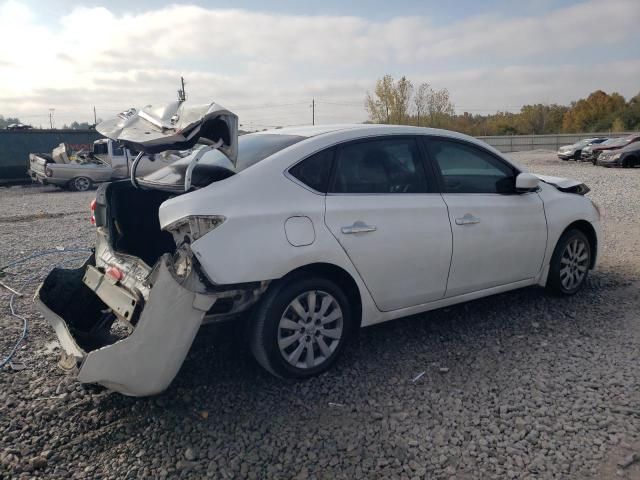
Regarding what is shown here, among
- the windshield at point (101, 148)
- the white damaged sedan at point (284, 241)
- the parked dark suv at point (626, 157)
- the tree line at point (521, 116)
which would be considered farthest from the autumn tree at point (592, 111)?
the white damaged sedan at point (284, 241)

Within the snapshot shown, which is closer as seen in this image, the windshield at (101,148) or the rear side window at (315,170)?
the rear side window at (315,170)

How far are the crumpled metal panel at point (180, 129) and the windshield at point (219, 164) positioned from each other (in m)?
0.15

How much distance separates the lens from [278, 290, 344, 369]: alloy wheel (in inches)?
138

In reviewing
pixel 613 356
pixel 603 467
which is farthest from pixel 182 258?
pixel 613 356

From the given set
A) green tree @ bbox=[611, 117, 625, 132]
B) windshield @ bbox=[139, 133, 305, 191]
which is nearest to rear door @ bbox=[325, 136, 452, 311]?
windshield @ bbox=[139, 133, 305, 191]

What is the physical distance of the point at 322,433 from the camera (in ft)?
10.1

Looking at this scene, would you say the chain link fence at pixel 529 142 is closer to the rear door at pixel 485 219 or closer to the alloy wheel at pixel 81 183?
the alloy wheel at pixel 81 183

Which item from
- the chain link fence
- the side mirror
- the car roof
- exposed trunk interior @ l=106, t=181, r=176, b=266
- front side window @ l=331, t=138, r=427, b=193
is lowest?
the chain link fence

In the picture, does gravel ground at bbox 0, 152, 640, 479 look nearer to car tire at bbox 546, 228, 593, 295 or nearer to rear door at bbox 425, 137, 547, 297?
car tire at bbox 546, 228, 593, 295

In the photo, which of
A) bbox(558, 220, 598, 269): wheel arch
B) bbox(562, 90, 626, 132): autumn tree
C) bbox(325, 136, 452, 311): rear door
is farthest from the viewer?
bbox(562, 90, 626, 132): autumn tree

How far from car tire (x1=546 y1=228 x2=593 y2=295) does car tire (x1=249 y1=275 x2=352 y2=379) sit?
2393 mm

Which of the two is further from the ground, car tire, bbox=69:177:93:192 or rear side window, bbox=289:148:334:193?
rear side window, bbox=289:148:334:193

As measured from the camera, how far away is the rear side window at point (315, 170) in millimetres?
3600

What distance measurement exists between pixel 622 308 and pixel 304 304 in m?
3.22
